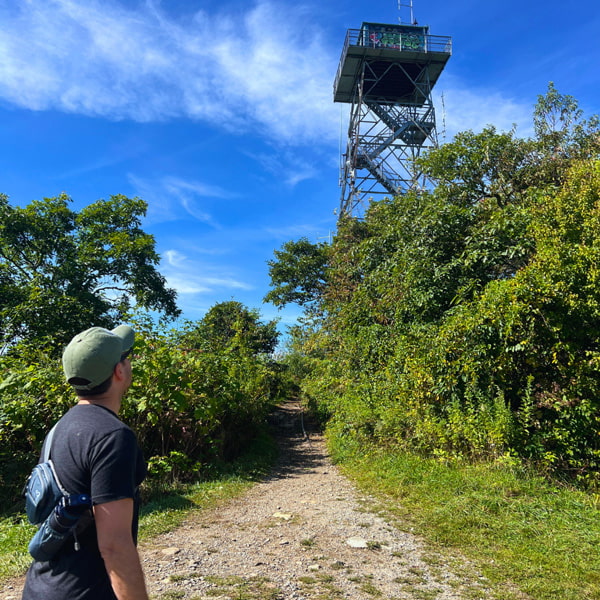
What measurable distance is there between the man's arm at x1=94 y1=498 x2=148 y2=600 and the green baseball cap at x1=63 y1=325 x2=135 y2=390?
0.46 metres

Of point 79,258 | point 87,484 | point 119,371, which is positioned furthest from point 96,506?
point 79,258

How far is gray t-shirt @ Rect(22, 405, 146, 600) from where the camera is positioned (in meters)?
1.44

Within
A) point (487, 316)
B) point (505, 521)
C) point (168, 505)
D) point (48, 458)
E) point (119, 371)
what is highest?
point (487, 316)

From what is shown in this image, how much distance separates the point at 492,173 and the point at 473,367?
841 cm

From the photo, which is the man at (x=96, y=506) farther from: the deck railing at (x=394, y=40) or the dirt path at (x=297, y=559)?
the deck railing at (x=394, y=40)

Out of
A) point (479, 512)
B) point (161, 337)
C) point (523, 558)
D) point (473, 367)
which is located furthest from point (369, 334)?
point (523, 558)

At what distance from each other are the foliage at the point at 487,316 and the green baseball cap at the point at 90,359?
5.75m

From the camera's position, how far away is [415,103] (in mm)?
26969

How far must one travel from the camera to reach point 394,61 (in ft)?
85.7

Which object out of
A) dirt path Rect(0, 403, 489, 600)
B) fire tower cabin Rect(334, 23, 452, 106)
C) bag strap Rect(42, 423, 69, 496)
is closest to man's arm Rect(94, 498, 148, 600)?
bag strap Rect(42, 423, 69, 496)

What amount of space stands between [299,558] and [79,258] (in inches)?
772

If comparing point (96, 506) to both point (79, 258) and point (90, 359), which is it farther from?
point (79, 258)

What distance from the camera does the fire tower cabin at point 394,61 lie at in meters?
25.7

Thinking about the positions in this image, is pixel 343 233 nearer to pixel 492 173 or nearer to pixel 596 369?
pixel 492 173
